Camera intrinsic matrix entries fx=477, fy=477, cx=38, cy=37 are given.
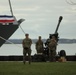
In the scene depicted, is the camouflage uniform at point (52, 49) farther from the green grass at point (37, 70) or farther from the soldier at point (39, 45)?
the green grass at point (37, 70)

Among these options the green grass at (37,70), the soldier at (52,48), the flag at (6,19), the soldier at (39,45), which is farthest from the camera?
the flag at (6,19)

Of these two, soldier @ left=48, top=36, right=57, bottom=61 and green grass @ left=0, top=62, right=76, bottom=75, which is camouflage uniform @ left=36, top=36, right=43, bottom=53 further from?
green grass @ left=0, top=62, right=76, bottom=75

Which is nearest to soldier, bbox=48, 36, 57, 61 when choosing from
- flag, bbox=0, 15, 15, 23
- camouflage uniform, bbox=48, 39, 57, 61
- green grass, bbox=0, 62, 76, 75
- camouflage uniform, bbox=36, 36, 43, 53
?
camouflage uniform, bbox=48, 39, 57, 61

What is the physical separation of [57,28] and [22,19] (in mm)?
3822

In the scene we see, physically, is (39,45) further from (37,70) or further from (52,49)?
(37,70)

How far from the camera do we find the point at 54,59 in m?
26.5

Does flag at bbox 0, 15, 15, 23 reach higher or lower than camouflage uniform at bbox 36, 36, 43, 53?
higher

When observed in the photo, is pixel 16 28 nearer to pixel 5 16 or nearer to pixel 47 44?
pixel 5 16

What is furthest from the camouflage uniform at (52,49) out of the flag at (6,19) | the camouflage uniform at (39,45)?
the flag at (6,19)

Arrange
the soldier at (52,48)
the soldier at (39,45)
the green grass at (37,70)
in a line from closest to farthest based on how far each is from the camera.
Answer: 1. the green grass at (37,70)
2. the soldier at (52,48)
3. the soldier at (39,45)

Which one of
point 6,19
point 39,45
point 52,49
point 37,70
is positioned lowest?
point 52,49

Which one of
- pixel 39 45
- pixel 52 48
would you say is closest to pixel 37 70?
pixel 52 48

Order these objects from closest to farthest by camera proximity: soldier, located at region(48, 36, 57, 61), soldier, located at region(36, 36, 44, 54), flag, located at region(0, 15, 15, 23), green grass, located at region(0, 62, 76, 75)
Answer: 1. green grass, located at region(0, 62, 76, 75)
2. soldier, located at region(48, 36, 57, 61)
3. soldier, located at region(36, 36, 44, 54)
4. flag, located at region(0, 15, 15, 23)

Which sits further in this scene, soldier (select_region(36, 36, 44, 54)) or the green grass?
soldier (select_region(36, 36, 44, 54))
